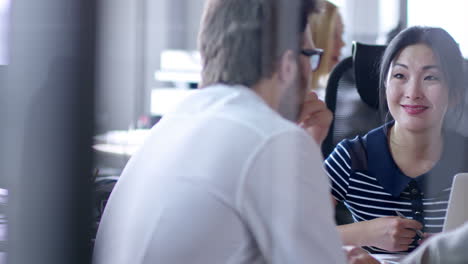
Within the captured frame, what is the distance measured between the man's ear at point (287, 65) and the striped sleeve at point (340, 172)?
0.81 meters

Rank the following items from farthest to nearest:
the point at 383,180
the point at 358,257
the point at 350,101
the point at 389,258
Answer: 1. the point at 350,101
2. the point at 383,180
3. the point at 389,258
4. the point at 358,257

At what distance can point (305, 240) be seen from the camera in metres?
0.70

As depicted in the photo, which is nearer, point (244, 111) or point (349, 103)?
point (244, 111)

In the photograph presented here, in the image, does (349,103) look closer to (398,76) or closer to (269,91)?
(398,76)

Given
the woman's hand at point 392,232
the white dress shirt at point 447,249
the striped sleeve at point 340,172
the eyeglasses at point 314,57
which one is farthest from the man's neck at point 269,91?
the striped sleeve at point 340,172

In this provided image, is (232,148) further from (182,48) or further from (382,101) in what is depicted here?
(382,101)

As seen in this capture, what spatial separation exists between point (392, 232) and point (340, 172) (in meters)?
0.31

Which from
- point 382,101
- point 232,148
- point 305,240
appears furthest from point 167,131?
point 382,101

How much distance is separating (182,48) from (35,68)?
18 centimetres

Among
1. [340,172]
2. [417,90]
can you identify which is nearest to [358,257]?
[417,90]

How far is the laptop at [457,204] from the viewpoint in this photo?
2.89 feet

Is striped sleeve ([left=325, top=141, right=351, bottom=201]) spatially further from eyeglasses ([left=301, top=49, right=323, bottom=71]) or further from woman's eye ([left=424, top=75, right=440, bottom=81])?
eyeglasses ([left=301, top=49, right=323, bottom=71])

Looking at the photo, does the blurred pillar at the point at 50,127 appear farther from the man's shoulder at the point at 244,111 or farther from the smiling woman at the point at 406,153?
the smiling woman at the point at 406,153

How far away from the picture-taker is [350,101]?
190 centimetres
